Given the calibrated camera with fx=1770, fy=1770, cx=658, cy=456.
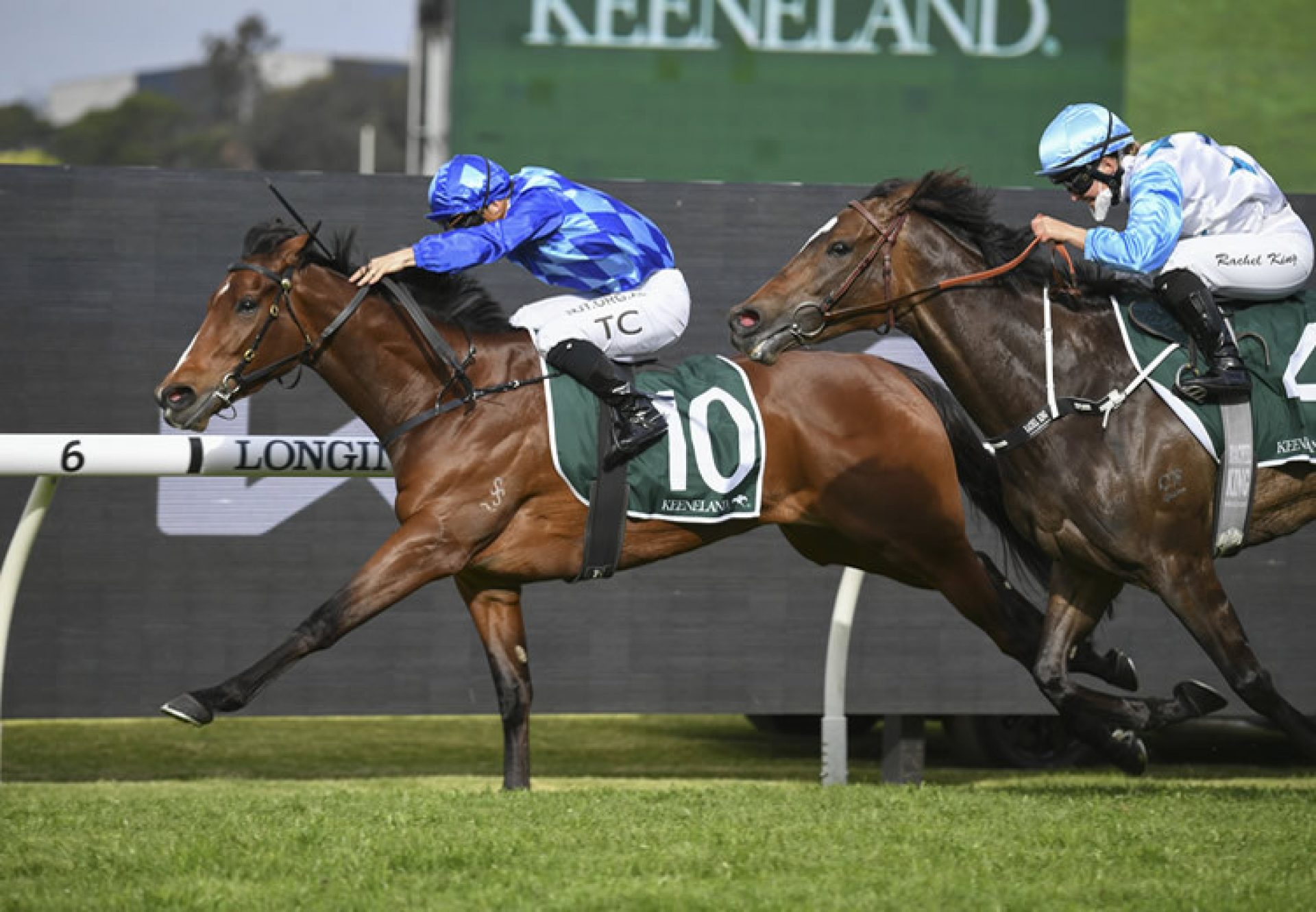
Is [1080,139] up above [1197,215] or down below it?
above

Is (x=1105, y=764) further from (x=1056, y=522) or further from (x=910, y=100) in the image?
(x=910, y=100)

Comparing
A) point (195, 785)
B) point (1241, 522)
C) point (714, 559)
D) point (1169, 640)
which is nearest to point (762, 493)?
point (714, 559)

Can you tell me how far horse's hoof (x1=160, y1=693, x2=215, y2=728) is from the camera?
4.45 metres

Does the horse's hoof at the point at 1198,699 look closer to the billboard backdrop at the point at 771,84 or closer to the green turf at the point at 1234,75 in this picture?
the billboard backdrop at the point at 771,84

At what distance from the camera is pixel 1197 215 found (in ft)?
14.9

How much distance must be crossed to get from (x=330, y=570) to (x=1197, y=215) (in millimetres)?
2991

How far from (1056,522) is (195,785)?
3.15 meters

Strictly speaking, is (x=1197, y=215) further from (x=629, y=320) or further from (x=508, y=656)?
(x=508, y=656)

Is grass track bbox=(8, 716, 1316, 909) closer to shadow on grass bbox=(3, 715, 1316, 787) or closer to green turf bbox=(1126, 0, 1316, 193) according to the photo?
shadow on grass bbox=(3, 715, 1316, 787)

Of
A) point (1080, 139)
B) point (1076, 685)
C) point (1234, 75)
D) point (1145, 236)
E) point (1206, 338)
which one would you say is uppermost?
point (1080, 139)

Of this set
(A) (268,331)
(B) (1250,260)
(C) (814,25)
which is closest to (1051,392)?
(B) (1250,260)

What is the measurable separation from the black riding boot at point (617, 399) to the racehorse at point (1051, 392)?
0.63 metres

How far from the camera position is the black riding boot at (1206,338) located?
438 cm

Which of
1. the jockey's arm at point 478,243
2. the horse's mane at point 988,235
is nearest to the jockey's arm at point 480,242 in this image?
the jockey's arm at point 478,243
